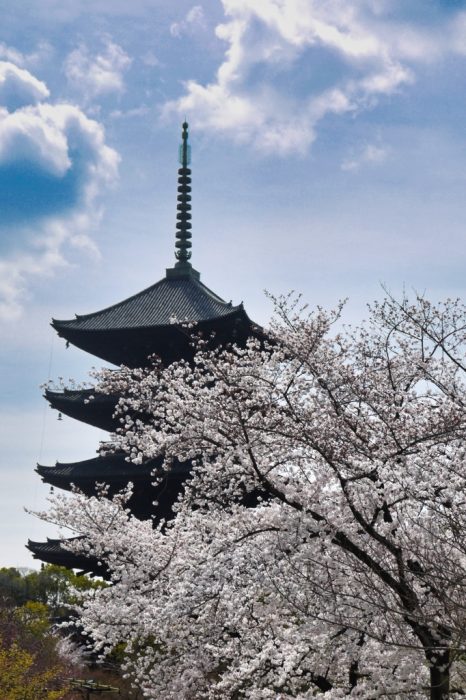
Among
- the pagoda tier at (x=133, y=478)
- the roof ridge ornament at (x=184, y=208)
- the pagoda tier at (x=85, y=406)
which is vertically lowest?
the pagoda tier at (x=133, y=478)

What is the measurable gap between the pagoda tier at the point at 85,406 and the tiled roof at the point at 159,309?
2.00m

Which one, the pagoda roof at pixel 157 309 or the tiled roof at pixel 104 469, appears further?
the pagoda roof at pixel 157 309

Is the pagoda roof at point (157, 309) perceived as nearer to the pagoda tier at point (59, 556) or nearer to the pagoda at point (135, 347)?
the pagoda at point (135, 347)

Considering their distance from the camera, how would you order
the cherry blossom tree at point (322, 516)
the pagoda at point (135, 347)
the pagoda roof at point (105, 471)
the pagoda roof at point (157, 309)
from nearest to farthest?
1. the cherry blossom tree at point (322, 516)
2. the pagoda roof at point (105, 471)
3. the pagoda at point (135, 347)
4. the pagoda roof at point (157, 309)

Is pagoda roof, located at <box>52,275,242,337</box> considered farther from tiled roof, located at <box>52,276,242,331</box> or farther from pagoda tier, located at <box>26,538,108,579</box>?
pagoda tier, located at <box>26,538,108,579</box>

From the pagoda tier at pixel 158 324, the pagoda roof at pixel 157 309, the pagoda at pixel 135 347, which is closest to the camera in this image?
the pagoda at pixel 135 347

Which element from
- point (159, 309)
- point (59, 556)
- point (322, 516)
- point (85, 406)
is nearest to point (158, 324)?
point (159, 309)

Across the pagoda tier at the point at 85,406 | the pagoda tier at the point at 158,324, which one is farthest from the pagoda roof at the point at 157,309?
the pagoda tier at the point at 85,406

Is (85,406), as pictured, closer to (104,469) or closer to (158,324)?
(104,469)

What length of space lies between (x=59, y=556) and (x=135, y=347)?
667 centimetres

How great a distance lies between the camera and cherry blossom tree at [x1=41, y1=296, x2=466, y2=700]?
A: 8.80 metres

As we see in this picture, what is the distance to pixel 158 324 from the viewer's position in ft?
82.6

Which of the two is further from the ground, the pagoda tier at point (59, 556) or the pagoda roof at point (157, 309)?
Result: the pagoda roof at point (157, 309)

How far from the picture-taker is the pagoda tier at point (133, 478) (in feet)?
77.3
